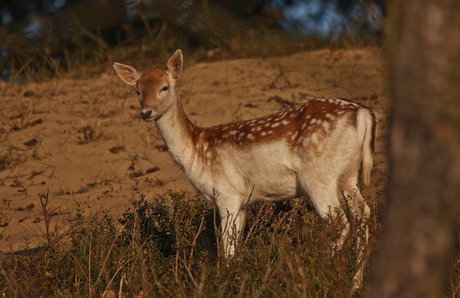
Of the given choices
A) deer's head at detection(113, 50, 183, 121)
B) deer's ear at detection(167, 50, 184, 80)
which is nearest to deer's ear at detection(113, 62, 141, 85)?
deer's head at detection(113, 50, 183, 121)

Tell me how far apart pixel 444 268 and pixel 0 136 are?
22.6 feet

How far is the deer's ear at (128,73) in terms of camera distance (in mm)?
4652

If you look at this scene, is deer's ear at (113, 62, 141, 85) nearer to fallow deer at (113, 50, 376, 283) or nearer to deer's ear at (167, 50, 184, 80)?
fallow deer at (113, 50, 376, 283)

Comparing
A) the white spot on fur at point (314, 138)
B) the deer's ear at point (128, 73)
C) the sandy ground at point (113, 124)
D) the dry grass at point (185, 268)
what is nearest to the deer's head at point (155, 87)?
the deer's ear at point (128, 73)

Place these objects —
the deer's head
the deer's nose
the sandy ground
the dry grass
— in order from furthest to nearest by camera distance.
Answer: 1. the sandy ground
2. the deer's head
3. the deer's nose
4. the dry grass

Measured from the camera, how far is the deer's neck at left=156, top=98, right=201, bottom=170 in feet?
14.3

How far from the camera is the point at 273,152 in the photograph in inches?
153

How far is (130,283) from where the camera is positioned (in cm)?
308

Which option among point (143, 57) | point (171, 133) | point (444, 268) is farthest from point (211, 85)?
point (444, 268)

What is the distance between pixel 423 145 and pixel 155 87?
3209 mm

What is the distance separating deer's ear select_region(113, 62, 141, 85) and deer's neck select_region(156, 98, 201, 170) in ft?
1.88

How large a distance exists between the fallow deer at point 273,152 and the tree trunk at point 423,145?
74.1 inches

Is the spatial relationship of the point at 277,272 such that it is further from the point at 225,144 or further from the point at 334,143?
the point at 225,144

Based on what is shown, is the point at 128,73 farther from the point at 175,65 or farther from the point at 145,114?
the point at 145,114
